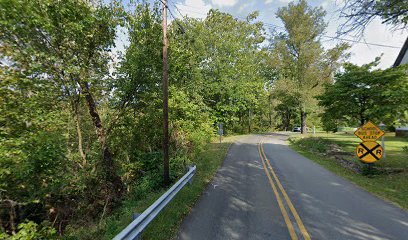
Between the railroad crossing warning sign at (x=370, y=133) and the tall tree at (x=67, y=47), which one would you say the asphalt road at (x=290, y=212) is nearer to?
the railroad crossing warning sign at (x=370, y=133)

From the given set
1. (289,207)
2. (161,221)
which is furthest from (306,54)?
(161,221)

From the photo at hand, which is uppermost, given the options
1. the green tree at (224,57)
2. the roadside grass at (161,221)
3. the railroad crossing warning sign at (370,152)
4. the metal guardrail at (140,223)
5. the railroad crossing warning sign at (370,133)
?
the green tree at (224,57)

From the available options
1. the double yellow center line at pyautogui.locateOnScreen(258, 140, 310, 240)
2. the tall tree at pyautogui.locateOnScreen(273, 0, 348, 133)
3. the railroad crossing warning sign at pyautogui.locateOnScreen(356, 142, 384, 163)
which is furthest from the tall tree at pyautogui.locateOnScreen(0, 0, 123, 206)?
the tall tree at pyautogui.locateOnScreen(273, 0, 348, 133)

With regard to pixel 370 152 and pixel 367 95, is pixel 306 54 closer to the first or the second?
pixel 367 95

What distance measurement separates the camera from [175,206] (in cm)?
579

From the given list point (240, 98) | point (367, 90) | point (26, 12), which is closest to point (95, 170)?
point (26, 12)

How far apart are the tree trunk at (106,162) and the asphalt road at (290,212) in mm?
4582

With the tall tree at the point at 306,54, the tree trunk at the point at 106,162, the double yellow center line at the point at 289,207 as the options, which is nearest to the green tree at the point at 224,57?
the tall tree at the point at 306,54

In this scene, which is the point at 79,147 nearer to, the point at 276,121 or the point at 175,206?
the point at 175,206

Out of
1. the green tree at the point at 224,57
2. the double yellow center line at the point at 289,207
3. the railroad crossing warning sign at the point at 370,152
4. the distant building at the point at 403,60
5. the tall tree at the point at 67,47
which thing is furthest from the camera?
the green tree at the point at 224,57

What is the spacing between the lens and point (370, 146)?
9.05 metres

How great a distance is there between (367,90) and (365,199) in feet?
24.6

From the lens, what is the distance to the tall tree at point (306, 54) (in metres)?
27.7

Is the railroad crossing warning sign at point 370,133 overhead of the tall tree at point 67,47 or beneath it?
beneath
